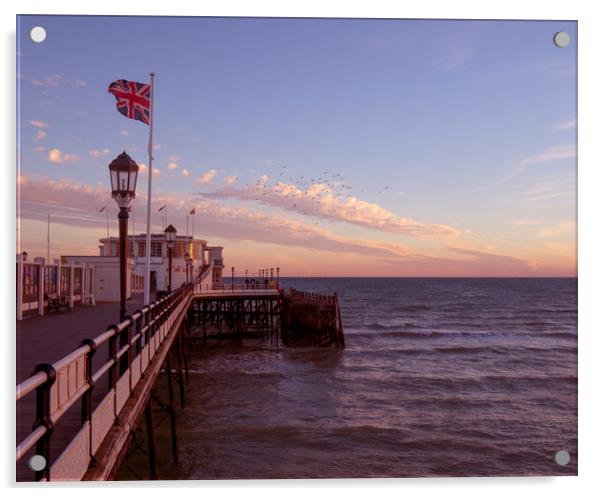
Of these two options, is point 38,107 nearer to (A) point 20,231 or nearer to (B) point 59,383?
(A) point 20,231

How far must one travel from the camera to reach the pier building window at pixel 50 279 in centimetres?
1969

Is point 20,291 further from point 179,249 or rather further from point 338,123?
point 179,249

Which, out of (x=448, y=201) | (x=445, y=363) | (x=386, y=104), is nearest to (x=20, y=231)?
(x=386, y=104)

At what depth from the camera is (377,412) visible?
17594 millimetres

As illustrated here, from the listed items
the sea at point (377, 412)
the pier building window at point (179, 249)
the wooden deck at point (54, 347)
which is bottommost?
the sea at point (377, 412)

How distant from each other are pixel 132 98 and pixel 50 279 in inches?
431

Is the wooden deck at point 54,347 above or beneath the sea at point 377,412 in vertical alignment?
above

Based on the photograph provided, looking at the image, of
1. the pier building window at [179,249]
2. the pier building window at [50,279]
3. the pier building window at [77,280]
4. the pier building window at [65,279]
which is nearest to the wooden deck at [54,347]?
the pier building window at [50,279]

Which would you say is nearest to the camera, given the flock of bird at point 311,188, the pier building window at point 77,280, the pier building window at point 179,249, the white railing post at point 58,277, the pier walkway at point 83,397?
the pier walkway at point 83,397

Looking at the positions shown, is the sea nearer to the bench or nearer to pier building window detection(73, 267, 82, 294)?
the bench

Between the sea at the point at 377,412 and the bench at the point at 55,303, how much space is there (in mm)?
5342

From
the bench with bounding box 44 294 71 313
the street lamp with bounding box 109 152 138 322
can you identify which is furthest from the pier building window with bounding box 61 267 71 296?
the street lamp with bounding box 109 152 138 322

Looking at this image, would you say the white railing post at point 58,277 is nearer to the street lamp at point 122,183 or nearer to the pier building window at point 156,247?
the street lamp at point 122,183

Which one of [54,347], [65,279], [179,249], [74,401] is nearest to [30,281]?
[65,279]
